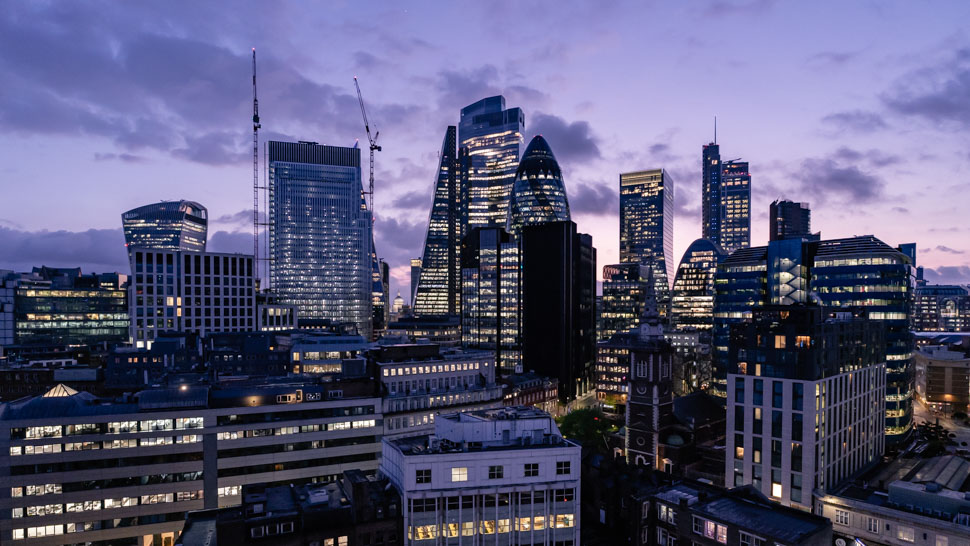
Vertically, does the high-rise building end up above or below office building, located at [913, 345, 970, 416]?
above

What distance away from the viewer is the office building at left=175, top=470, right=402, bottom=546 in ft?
194

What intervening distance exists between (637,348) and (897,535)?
55446 millimetres

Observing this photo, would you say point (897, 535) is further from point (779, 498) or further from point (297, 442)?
point (297, 442)

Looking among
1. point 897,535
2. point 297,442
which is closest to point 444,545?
point 297,442

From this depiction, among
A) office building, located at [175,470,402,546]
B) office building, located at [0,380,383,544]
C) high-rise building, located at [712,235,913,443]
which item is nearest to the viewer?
office building, located at [175,470,402,546]

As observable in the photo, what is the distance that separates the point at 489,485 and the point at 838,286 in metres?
127

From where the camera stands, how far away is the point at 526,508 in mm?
65938

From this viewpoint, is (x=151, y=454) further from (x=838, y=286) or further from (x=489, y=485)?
(x=838, y=286)

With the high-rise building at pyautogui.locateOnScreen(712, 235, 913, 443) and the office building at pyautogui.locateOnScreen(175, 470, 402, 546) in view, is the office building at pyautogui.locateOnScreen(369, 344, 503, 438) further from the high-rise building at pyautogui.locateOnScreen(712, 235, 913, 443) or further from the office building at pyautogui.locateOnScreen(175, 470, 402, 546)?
the high-rise building at pyautogui.locateOnScreen(712, 235, 913, 443)

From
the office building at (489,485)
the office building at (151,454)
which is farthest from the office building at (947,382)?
the office building at (151,454)

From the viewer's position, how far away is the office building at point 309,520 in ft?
194

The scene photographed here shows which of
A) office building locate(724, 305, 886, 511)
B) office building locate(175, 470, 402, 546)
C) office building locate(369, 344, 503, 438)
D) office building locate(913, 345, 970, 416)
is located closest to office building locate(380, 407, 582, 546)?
office building locate(175, 470, 402, 546)

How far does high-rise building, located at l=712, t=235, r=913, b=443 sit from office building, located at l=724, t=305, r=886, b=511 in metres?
25.5

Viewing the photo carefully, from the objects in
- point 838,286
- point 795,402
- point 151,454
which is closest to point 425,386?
point 151,454
